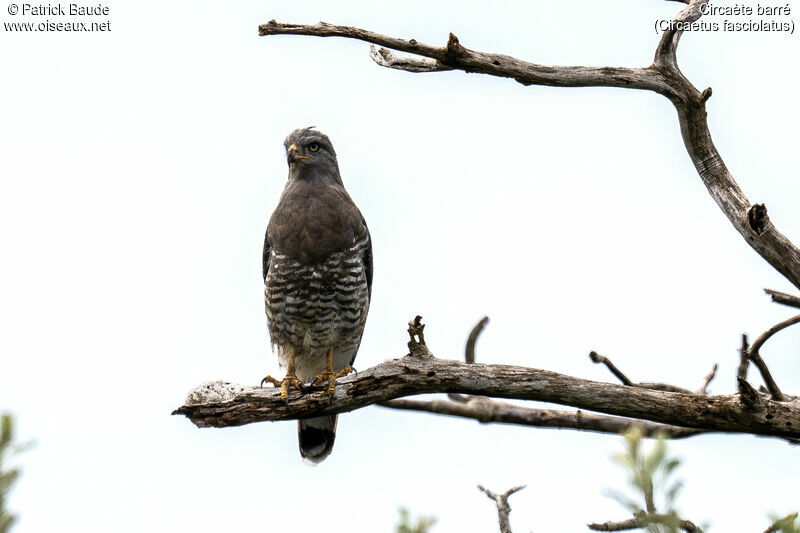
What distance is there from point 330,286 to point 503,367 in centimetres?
248

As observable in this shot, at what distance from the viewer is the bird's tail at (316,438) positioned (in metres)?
8.48

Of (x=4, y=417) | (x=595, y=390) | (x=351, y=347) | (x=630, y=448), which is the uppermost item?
(x=351, y=347)

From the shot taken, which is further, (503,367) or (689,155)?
(689,155)

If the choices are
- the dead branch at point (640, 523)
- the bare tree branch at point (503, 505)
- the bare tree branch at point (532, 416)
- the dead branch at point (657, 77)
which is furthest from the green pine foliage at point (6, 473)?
the bare tree branch at point (532, 416)

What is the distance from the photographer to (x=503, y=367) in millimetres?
5910

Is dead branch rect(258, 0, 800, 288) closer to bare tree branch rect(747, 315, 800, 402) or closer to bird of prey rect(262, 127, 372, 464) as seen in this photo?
bare tree branch rect(747, 315, 800, 402)

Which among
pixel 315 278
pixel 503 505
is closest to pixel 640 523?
pixel 503 505

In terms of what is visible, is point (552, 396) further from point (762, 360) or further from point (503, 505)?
point (762, 360)

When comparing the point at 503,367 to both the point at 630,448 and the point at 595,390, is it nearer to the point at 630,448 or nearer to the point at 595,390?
the point at 595,390

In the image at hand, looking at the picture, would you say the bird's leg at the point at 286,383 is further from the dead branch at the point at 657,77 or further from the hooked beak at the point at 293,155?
the dead branch at the point at 657,77

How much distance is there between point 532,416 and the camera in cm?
868

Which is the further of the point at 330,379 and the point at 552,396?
the point at 330,379

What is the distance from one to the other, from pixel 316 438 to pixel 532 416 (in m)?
2.00

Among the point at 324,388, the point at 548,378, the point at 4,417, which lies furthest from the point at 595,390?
the point at 4,417
